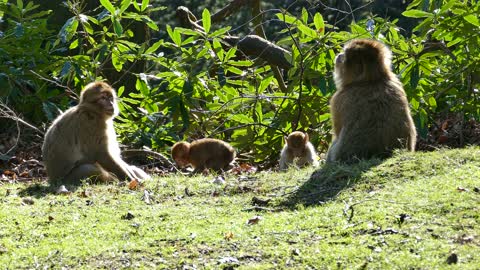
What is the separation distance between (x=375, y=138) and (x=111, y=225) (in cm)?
292

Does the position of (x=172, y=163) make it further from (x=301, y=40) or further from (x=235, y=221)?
(x=235, y=221)

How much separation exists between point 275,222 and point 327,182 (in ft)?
4.16

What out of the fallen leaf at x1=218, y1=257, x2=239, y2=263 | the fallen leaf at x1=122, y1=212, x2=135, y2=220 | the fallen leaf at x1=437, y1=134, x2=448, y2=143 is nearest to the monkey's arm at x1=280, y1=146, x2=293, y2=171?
the fallen leaf at x1=437, y1=134, x2=448, y2=143

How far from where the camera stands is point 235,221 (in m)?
6.89

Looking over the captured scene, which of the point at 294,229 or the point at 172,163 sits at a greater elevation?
the point at 294,229

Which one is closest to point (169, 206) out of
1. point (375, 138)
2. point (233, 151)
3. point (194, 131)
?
point (375, 138)

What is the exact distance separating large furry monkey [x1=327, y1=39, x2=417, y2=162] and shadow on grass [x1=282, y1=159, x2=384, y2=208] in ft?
1.06

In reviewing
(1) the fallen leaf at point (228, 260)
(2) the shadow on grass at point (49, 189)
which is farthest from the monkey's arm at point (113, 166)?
(1) the fallen leaf at point (228, 260)

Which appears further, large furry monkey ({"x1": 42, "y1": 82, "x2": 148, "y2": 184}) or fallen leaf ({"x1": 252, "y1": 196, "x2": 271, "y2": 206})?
large furry monkey ({"x1": 42, "y1": 82, "x2": 148, "y2": 184})

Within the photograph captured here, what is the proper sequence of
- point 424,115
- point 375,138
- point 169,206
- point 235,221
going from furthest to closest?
1. point 424,115
2. point 375,138
3. point 169,206
4. point 235,221

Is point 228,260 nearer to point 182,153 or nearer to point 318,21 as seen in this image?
point 182,153

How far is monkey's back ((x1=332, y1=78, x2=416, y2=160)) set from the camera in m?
8.54

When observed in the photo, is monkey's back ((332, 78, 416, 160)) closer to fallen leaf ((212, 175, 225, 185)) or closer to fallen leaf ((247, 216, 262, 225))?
fallen leaf ((212, 175, 225, 185))

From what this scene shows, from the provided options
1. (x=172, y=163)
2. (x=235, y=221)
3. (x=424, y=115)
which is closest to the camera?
(x=235, y=221)
